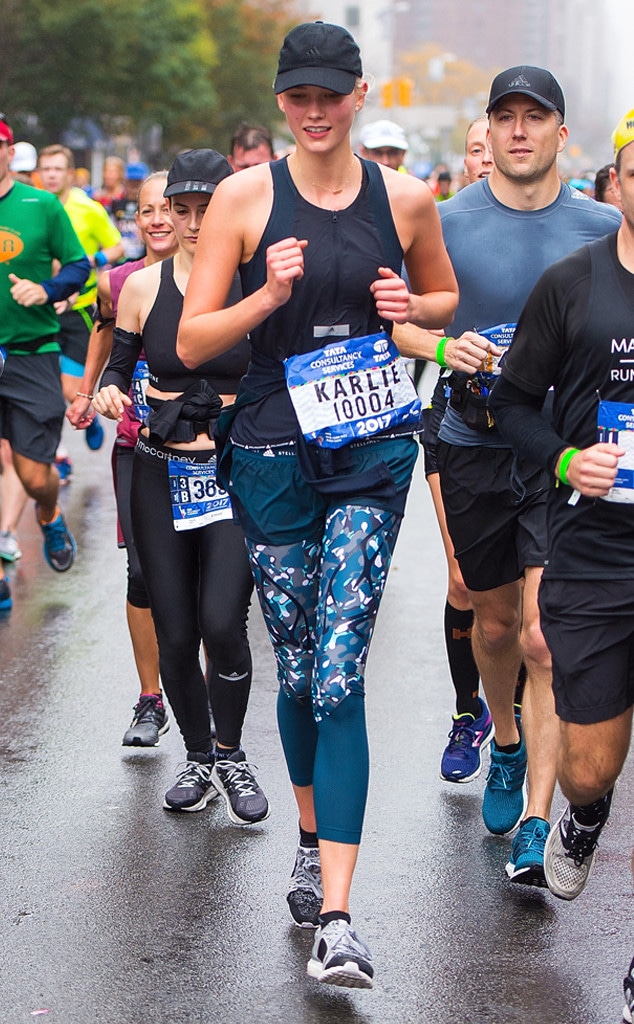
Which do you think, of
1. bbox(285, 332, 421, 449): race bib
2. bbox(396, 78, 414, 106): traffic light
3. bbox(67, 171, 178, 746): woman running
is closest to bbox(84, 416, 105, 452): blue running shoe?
bbox(67, 171, 178, 746): woman running

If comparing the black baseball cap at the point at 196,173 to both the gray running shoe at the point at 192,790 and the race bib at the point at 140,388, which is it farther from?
the gray running shoe at the point at 192,790

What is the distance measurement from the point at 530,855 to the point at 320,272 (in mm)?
1737

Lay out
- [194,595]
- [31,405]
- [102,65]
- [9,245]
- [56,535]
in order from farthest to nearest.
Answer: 1. [102,65]
2. [56,535]
3. [31,405]
4. [9,245]
5. [194,595]

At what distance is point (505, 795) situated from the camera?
16.7 feet

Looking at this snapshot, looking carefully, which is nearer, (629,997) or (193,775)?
(629,997)

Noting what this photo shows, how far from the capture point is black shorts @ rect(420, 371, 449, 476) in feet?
19.1

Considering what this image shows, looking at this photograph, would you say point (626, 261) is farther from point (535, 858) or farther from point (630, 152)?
point (535, 858)

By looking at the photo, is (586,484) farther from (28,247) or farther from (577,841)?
(28,247)

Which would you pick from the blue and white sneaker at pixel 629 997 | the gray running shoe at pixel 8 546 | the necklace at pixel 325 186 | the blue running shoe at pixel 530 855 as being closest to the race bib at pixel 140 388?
the necklace at pixel 325 186

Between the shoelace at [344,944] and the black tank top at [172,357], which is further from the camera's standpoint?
the black tank top at [172,357]

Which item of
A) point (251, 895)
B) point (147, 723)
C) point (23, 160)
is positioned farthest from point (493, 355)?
point (23, 160)

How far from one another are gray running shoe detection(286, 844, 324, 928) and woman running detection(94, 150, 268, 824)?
2.65 ft

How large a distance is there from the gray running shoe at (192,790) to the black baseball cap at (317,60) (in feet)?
7.71

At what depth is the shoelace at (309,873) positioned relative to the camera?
4.37 metres
